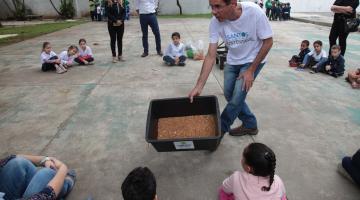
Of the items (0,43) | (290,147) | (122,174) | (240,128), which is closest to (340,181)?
(290,147)

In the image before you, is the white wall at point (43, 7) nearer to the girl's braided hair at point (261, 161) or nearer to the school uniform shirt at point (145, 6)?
the school uniform shirt at point (145, 6)

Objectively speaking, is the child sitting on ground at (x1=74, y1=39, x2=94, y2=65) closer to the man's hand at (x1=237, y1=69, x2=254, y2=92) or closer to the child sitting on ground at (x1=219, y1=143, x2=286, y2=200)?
the man's hand at (x1=237, y1=69, x2=254, y2=92)

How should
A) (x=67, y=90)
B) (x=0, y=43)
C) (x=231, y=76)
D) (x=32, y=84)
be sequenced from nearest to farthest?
(x=231, y=76)
(x=67, y=90)
(x=32, y=84)
(x=0, y=43)

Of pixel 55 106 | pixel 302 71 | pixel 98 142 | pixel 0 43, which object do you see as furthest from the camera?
pixel 0 43

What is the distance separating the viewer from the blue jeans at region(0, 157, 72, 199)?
2.20 metres

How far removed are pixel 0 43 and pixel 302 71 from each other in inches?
363

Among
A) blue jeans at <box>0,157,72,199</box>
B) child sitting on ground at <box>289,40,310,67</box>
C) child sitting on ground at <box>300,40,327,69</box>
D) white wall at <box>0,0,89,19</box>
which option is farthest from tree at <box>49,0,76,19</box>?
blue jeans at <box>0,157,72,199</box>

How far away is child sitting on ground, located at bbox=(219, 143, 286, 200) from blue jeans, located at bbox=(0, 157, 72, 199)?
4.54ft

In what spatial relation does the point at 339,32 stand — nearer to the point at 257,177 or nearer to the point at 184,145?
the point at 184,145

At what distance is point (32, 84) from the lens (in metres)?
5.59

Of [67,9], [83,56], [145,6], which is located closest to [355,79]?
[145,6]

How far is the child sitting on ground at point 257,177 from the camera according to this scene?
1989mm

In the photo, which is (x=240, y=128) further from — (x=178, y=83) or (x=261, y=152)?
(x=178, y=83)

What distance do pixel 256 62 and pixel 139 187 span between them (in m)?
1.72
